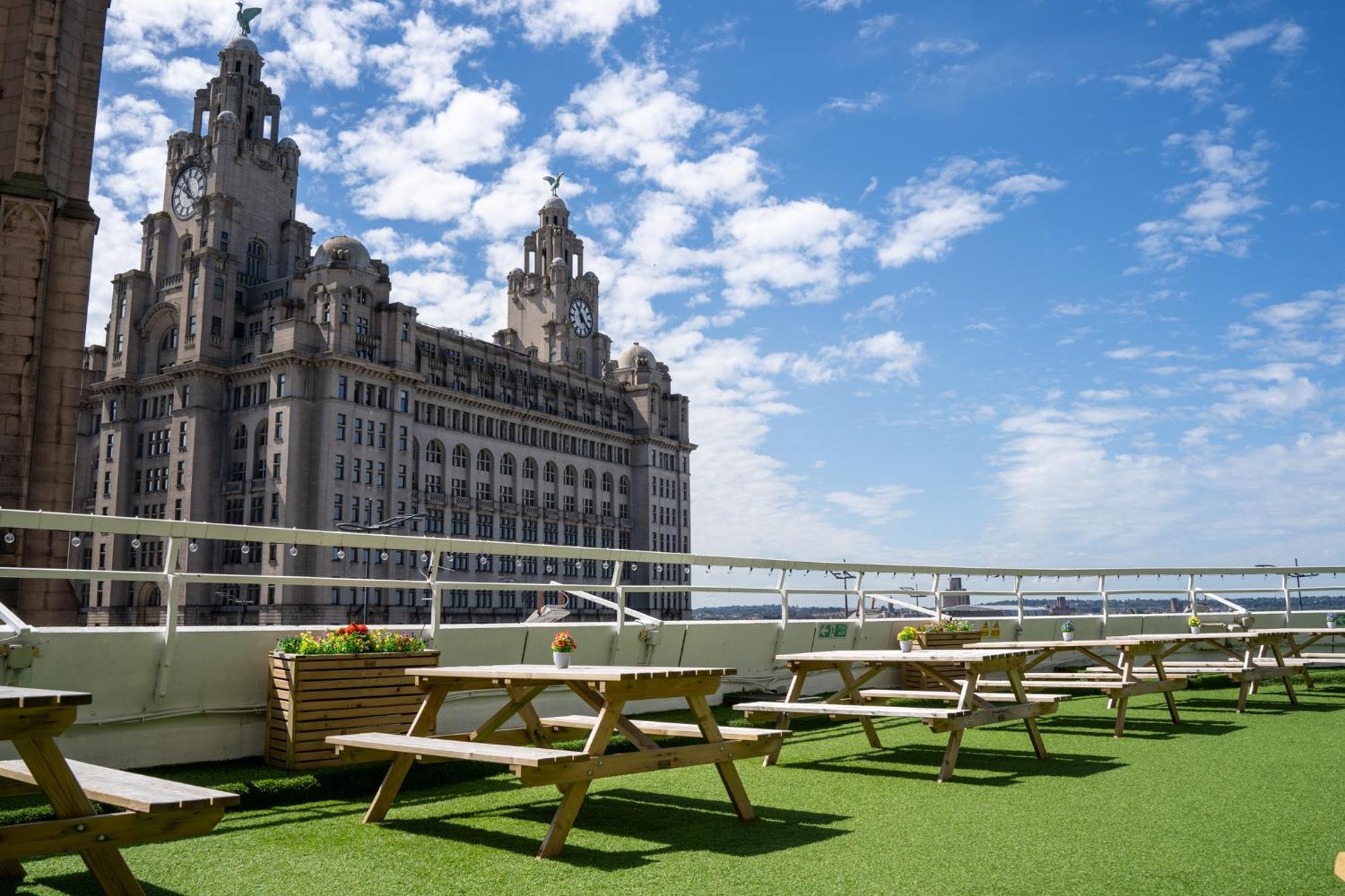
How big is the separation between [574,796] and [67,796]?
2.47m

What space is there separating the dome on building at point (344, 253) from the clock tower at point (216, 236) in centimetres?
352

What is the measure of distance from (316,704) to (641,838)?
3.17m

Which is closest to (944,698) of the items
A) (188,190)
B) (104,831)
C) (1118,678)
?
(1118,678)

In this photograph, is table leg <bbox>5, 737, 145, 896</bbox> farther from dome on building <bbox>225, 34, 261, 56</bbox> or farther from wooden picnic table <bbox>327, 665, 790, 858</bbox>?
dome on building <bbox>225, 34, 261, 56</bbox>

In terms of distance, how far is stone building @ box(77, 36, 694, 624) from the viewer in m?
67.6

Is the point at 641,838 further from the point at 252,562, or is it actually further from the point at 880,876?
the point at 252,562

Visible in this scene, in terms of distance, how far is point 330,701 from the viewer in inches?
310

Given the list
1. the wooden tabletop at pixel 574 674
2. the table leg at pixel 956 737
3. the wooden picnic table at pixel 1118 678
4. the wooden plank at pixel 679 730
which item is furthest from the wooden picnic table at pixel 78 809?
the wooden picnic table at pixel 1118 678

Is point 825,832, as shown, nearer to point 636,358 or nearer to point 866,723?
point 866,723

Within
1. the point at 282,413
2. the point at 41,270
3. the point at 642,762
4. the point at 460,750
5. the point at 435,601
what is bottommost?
the point at 642,762

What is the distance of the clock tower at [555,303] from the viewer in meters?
98.8

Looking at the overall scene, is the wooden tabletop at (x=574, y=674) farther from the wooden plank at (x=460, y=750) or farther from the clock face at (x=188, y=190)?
the clock face at (x=188, y=190)

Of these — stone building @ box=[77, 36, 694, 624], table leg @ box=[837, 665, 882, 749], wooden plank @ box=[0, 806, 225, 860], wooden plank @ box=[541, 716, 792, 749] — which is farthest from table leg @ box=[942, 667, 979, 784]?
stone building @ box=[77, 36, 694, 624]

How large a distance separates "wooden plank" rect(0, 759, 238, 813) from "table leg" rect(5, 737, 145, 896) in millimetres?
69
